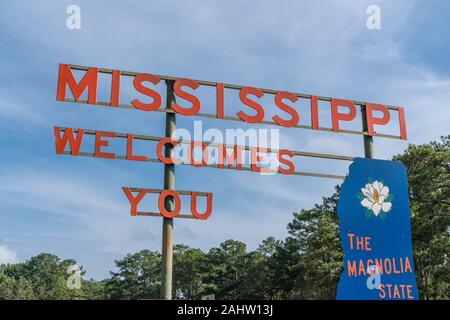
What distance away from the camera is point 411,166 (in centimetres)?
2869

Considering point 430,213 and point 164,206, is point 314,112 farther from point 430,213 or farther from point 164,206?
point 430,213

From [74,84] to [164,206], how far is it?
10.7ft

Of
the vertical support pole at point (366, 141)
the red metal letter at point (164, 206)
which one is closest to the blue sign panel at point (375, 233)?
the vertical support pole at point (366, 141)

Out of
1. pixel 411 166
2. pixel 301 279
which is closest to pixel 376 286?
pixel 411 166

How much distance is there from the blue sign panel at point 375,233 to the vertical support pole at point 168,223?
11.9 feet

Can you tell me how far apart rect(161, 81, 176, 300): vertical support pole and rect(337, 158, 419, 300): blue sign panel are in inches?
142

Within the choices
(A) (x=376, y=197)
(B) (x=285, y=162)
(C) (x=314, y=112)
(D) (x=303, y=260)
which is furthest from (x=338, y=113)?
(D) (x=303, y=260)

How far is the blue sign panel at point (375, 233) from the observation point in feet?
37.6

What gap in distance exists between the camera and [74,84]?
1146cm

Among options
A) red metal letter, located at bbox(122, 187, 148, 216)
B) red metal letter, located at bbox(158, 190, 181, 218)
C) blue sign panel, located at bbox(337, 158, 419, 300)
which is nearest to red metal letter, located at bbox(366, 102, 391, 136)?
blue sign panel, located at bbox(337, 158, 419, 300)

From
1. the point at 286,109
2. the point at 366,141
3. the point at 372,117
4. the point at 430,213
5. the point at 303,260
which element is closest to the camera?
the point at 286,109

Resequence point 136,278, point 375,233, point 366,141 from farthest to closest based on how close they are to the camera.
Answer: point 136,278
point 366,141
point 375,233

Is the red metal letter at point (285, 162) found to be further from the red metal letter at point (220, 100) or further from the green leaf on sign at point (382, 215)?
the green leaf on sign at point (382, 215)

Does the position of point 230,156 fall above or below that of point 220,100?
below
